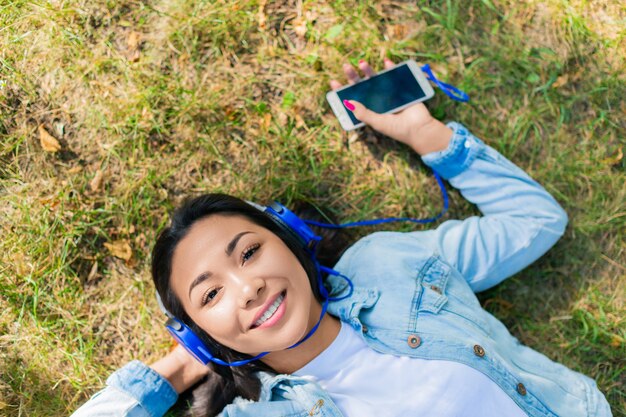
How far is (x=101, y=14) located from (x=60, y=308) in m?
2.09

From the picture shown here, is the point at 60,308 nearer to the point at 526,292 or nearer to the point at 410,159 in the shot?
the point at 410,159

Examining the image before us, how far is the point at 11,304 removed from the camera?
379 centimetres

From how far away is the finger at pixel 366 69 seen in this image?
372cm

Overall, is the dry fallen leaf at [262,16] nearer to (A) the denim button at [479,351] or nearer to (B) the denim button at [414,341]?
Answer: (B) the denim button at [414,341]

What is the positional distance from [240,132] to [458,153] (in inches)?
59.2

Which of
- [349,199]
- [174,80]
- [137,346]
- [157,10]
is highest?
[157,10]

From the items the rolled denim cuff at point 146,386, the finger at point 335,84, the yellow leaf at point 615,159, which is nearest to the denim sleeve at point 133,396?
the rolled denim cuff at point 146,386

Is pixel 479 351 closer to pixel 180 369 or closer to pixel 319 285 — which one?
pixel 319 285

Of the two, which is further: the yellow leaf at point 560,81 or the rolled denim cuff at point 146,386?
the yellow leaf at point 560,81

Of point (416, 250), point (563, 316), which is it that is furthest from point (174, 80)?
point (563, 316)

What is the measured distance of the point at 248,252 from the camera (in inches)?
114

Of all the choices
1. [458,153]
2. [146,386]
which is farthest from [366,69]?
[146,386]

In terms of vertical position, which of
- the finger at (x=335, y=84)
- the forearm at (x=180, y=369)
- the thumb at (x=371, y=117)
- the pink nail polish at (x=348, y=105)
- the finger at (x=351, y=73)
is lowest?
the forearm at (x=180, y=369)

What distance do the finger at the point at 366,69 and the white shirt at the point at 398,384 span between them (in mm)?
1695
